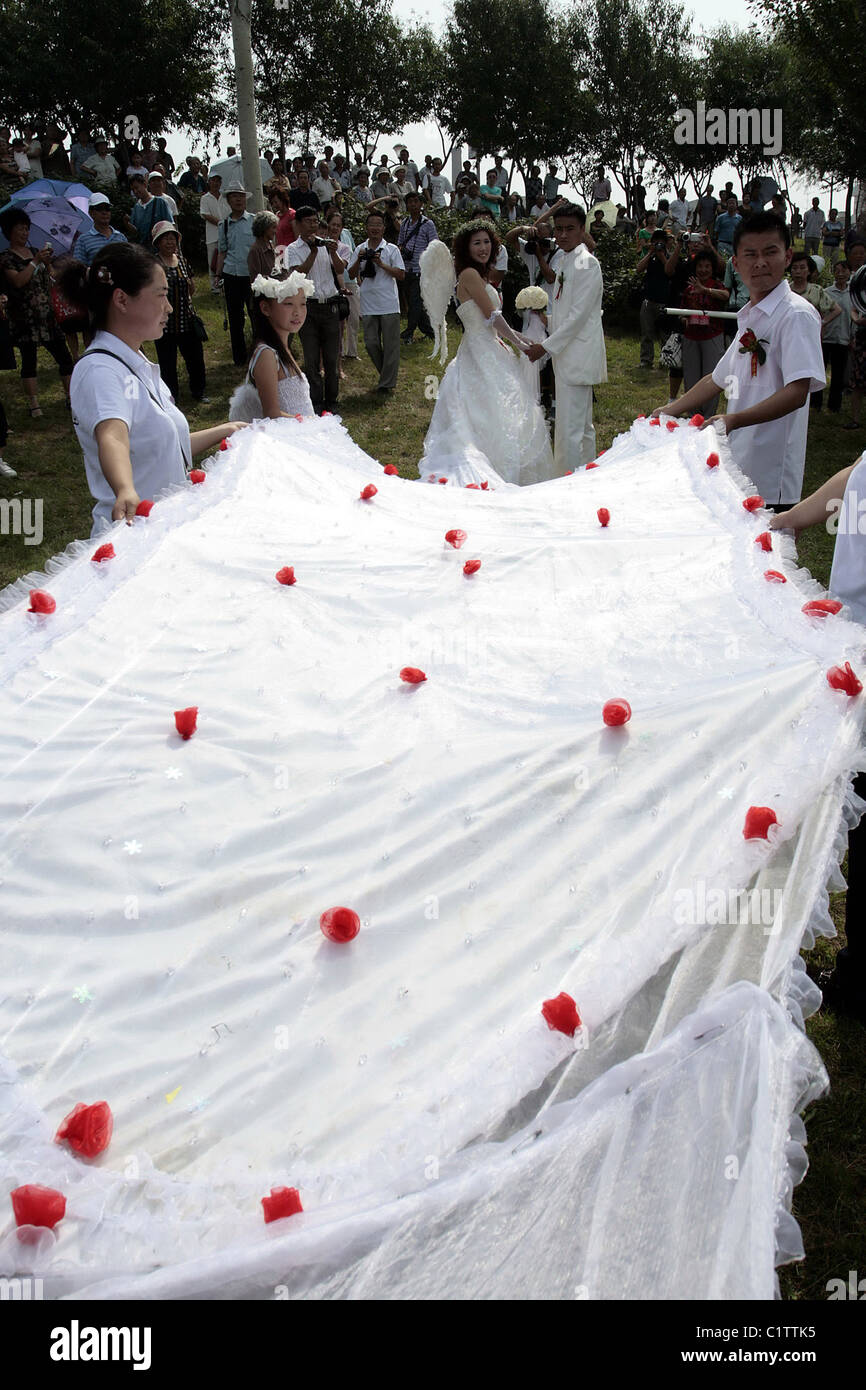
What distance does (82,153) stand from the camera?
60.8 feet

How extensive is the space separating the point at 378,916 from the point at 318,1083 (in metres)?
0.36

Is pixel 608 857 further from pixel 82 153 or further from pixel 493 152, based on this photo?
pixel 493 152

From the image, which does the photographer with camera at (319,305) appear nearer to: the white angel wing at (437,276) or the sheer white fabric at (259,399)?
the white angel wing at (437,276)

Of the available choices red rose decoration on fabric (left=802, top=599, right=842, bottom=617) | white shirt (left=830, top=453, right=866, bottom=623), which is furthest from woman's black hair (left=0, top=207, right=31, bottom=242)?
red rose decoration on fabric (left=802, top=599, right=842, bottom=617)

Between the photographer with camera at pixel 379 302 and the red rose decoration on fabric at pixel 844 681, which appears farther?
the photographer with camera at pixel 379 302

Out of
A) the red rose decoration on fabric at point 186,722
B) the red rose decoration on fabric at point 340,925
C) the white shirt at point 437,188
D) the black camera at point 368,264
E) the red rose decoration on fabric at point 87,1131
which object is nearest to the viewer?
the red rose decoration on fabric at point 87,1131

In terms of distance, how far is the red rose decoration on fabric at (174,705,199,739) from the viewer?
2291mm

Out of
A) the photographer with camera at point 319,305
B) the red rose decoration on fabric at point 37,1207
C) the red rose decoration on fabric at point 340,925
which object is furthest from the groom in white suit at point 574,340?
the red rose decoration on fabric at point 37,1207

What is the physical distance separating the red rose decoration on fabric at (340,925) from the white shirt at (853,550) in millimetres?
1706

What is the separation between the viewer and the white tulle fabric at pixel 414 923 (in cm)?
149

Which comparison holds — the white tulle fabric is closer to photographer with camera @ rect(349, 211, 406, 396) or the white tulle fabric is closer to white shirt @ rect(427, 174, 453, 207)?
photographer with camera @ rect(349, 211, 406, 396)

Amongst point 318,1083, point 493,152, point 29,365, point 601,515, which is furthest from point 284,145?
point 318,1083

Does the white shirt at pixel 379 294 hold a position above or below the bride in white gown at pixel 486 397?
above

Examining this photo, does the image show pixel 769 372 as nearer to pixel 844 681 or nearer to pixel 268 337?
pixel 268 337
